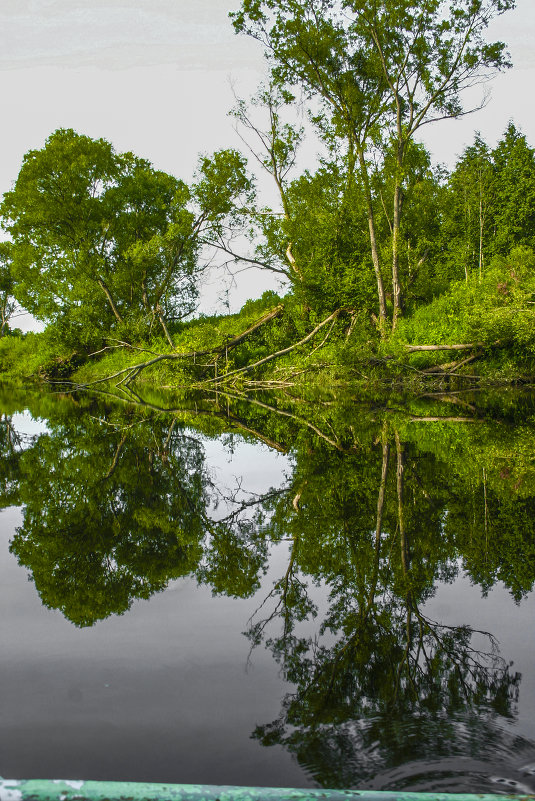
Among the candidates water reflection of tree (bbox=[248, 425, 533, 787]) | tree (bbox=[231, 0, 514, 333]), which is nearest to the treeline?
tree (bbox=[231, 0, 514, 333])

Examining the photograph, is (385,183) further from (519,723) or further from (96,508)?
(519,723)

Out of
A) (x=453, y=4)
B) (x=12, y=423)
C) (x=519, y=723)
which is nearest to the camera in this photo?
(x=519, y=723)

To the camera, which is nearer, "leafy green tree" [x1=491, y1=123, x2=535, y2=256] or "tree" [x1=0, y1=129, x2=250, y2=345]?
"tree" [x1=0, y1=129, x2=250, y2=345]

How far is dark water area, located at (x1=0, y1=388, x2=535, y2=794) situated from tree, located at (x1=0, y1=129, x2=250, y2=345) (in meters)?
24.5

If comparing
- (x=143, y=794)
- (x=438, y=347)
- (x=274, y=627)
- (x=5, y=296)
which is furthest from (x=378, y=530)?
(x=5, y=296)

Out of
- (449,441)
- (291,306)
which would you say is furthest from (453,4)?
(449,441)

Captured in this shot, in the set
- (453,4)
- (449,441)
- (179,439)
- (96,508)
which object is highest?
(453,4)

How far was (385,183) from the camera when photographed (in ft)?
73.3

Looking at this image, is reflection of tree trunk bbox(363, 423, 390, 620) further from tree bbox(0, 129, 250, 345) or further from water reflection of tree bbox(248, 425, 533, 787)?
tree bbox(0, 129, 250, 345)

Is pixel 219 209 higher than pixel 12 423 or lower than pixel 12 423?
higher

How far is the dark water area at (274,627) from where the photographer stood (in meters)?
1.72

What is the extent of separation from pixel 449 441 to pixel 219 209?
2121 cm

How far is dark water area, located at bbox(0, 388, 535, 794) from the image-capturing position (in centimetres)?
172

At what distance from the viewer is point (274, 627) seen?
2.65 m
